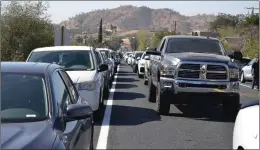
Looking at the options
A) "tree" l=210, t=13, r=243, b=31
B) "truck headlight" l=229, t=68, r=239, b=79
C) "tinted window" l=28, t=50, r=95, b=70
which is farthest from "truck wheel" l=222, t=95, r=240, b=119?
"tree" l=210, t=13, r=243, b=31

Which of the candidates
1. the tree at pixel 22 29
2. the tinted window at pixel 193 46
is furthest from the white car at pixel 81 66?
the tree at pixel 22 29

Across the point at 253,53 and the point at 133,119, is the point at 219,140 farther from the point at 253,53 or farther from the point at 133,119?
the point at 253,53

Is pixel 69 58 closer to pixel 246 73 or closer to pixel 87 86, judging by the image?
pixel 87 86

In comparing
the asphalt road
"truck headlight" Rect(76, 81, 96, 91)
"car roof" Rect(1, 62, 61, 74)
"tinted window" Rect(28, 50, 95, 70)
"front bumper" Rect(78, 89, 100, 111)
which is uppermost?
"car roof" Rect(1, 62, 61, 74)

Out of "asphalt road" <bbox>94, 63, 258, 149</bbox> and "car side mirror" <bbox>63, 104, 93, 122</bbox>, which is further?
"asphalt road" <bbox>94, 63, 258, 149</bbox>

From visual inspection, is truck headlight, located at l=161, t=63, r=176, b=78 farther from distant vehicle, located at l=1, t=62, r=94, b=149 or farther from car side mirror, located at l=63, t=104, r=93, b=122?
car side mirror, located at l=63, t=104, r=93, b=122

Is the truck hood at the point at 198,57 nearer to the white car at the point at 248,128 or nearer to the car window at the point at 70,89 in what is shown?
the car window at the point at 70,89

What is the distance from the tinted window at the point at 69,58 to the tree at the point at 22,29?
56.4 feet

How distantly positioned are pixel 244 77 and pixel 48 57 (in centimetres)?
1933

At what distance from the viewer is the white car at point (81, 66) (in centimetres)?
1049

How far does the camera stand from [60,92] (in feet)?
18.2

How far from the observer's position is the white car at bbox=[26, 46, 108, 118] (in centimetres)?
1049

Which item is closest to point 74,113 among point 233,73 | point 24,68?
point 24,68

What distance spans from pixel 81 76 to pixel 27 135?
657 centimetres
